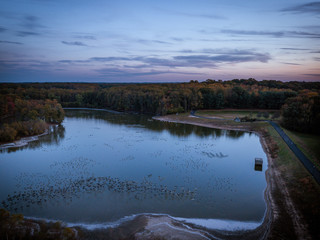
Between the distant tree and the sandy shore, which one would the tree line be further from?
the distant tree

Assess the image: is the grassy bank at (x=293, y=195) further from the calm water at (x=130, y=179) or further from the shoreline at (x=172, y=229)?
the calm water at (x=130, y=179)

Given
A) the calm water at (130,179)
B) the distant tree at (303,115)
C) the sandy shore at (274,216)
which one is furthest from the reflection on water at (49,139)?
the distant tree at (303,115)

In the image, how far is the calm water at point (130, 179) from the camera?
17.1 metres

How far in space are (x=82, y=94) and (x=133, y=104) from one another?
36023 mm

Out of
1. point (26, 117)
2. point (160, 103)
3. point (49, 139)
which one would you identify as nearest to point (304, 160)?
point (49, 139)

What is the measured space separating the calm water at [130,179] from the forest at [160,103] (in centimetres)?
1112

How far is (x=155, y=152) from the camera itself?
104 ft

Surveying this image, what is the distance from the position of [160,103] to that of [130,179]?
54.1 meters

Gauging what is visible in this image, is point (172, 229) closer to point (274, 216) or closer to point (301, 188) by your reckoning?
point (274, 216)

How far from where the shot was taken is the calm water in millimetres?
17125

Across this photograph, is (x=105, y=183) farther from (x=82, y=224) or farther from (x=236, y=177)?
(x=236, y=177)

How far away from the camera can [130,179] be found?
2244 centimetres

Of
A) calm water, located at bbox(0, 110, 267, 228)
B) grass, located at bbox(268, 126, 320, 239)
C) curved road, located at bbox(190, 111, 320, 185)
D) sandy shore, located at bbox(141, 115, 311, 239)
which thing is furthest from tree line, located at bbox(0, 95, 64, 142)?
curved road, located at bbox(190, 111, 320, 185)

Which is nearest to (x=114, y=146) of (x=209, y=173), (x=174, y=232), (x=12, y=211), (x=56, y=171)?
(x=56, y=171)
